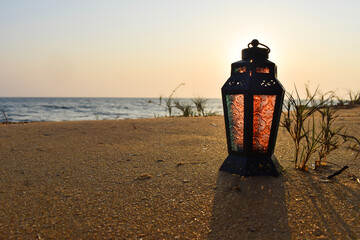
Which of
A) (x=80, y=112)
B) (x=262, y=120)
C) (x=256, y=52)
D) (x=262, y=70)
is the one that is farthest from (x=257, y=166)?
(x=80, y=112)

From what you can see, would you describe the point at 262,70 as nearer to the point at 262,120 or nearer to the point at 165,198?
the point at 262,120

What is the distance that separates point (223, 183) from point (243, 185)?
0.39ft

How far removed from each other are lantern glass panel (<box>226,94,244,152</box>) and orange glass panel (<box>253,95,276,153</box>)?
79 millimetres

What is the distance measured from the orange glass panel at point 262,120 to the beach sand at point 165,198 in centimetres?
21

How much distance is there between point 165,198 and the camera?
146cm

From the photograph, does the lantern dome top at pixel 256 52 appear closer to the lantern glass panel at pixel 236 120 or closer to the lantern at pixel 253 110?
the lantern at pixel 253 110

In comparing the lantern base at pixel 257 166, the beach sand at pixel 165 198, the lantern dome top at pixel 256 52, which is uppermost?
the lantern dome top at pixel 256 52

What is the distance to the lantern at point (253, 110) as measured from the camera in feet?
5.32

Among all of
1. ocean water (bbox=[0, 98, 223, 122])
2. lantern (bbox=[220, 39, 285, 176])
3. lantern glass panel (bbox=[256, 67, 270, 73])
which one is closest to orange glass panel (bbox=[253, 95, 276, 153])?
lantern (bbox=[220, 39, 285, 176])

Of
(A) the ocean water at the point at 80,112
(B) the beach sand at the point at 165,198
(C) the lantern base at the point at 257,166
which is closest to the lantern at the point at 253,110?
(C) the lantern base at the point at 257,166

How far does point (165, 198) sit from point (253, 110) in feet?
2.37

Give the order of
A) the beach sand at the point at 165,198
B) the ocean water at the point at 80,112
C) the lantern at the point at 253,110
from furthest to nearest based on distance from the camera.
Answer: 1. the ocean water at the point at 80,112
2. the lantern at the point at 253,110
3. the beach sand at the point at 165,198

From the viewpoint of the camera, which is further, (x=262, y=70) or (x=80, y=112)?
(x=80, y=112)

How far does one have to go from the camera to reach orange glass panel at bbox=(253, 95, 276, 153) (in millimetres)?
1639
